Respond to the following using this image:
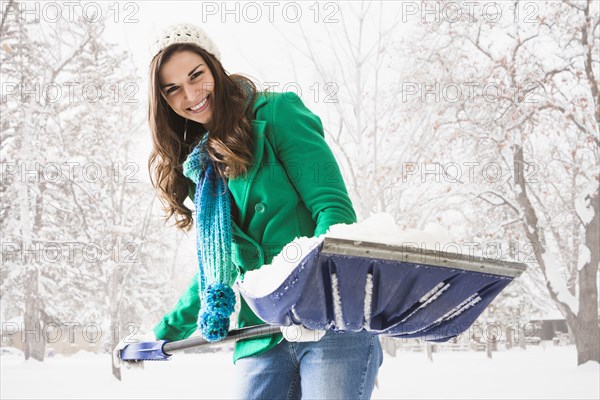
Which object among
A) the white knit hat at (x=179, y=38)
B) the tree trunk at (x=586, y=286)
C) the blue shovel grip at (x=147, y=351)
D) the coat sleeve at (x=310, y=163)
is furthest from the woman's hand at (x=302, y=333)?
the tree trunk at (x=586, y=286)

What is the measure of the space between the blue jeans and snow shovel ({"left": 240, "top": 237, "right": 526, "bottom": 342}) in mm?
93

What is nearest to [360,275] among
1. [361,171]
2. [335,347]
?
[335,347]

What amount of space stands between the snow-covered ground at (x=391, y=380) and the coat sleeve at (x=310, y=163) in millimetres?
5922

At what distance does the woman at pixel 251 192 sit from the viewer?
1168mm

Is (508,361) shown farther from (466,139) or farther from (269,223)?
(269,223)

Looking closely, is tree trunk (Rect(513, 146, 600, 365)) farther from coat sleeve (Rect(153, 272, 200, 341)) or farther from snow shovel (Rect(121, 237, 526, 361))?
snow shovel (Rect(121, 237, 526, 361))

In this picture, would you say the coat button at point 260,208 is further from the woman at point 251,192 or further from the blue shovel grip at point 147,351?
the blue shovel grip at point 147,351

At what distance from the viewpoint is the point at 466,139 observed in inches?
312

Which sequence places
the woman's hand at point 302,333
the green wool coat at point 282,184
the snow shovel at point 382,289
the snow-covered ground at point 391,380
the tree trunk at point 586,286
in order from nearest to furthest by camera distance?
1. the snow shovel at point 382,289
2. the woman's hand at point 302,333
3. the green wool coat at point 282,184
4. the snow-covered ground at point 391,380
5. the tree trunk at point 586,286

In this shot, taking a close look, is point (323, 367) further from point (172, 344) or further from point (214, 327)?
point (172, 344)

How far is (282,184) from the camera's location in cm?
124

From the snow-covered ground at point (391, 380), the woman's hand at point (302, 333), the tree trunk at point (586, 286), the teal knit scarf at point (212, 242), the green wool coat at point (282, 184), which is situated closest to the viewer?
the woman's hand at point (302, 333)

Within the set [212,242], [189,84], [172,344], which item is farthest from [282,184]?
[172,344]

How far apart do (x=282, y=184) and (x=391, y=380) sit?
7.19m
